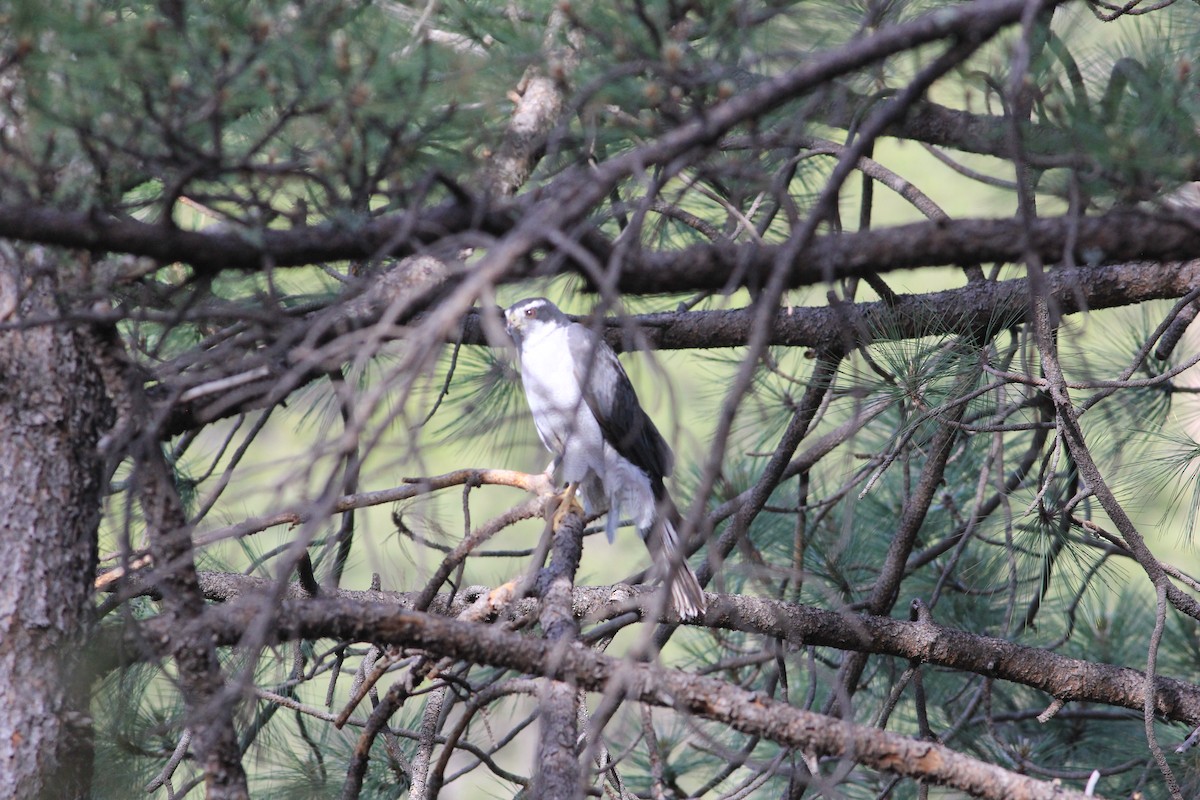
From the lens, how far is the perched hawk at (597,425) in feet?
10.9

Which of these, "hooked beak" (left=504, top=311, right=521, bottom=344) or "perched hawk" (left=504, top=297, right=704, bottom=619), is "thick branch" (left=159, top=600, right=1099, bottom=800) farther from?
"hooked beak" (left=504, top=311, right=521, bottom=344)

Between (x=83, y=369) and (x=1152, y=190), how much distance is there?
5.74 feet

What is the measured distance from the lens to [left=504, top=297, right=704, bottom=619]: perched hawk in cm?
332

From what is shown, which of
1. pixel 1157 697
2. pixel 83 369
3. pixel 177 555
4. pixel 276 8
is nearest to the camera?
pixel 276 8

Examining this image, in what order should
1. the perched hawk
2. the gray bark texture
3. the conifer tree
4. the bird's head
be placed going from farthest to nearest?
the bird's head < the perched hawk < the gray bark texture < the conifer tree

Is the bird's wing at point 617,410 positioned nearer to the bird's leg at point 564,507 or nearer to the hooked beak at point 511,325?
the hooked beak at point 511,325

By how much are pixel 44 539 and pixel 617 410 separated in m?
1.98

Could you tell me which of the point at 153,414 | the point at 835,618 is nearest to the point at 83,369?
the point at 153,414

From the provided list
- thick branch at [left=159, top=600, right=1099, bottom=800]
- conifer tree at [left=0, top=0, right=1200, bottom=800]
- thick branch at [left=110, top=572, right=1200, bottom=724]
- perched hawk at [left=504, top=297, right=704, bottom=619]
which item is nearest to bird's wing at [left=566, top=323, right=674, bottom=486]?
perched hawk at [left=504, top=297, right=704, bottom=619]

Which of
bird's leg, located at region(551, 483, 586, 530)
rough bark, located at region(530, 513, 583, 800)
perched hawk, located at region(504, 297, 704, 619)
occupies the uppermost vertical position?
perched hawk, located at region(504, 297, 704, 619)

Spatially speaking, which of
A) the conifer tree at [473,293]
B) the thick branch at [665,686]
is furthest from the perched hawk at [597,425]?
the thick branch at [665,686]

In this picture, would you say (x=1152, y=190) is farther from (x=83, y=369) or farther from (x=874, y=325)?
(x=83, y=369)

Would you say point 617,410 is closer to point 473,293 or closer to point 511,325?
point 511,325

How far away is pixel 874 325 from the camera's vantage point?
2744mm
